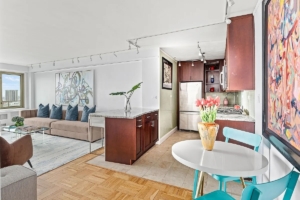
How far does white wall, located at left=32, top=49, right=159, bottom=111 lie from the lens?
403 cm

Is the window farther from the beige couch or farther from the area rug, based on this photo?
the area rug


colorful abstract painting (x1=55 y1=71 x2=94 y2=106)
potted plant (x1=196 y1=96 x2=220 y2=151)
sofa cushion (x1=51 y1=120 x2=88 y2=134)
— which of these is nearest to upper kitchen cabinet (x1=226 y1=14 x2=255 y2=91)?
potted plant (x1=196 y1=96 x2=220 y2=151)

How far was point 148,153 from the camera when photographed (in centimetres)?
338

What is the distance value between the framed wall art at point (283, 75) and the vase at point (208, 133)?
43cm

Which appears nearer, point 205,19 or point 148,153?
point 205,19

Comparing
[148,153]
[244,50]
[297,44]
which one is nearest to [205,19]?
[244,50]

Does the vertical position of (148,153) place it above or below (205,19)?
below

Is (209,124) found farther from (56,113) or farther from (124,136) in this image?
(56,113)

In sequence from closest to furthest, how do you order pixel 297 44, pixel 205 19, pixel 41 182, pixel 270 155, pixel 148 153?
1. pixel 297 44
2. pixel 270 155
3. pixel 41 182
4. pixel 205 19
5. pixel 148 153

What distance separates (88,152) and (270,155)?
3.14m

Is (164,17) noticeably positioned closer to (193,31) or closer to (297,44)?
(193,31)

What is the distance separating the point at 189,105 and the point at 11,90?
6.29 meters

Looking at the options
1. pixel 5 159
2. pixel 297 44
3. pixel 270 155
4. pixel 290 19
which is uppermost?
pixel 290 19

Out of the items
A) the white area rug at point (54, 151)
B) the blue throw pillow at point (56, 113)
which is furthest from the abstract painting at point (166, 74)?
the blue throw pillow at point (56, 113)
